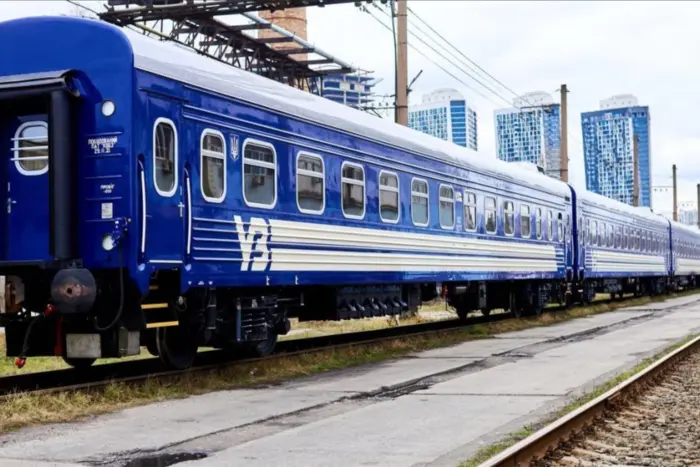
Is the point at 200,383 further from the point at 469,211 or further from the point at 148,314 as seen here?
the point at 469,211

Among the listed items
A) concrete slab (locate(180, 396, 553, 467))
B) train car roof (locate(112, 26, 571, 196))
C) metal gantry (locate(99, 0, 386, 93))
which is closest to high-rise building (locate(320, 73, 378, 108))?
metal gantry (locate(99, 0, 386, 93))

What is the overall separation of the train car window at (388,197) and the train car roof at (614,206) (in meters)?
13.8

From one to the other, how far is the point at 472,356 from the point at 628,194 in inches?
2459

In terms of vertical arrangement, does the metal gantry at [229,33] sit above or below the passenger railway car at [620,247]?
above

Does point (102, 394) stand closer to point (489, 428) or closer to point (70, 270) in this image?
point (70, 270)

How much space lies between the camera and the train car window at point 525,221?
882 inches

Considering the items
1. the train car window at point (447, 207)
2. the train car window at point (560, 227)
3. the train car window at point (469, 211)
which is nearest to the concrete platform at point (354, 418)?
the train car window at point (447, 207)

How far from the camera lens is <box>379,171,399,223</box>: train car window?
49.8 ft

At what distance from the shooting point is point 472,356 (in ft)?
48.1

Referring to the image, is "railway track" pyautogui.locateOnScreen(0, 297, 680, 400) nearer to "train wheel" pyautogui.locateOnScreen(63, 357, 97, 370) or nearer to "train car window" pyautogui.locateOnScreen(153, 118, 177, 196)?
"train wheel" pyautogui.locateOnScreen(63, 357, 97, 370)

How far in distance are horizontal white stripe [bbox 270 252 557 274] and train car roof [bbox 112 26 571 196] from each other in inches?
72.9

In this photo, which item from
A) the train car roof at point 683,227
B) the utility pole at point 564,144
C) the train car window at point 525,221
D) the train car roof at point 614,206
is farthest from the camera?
the train car roof at point 683,227

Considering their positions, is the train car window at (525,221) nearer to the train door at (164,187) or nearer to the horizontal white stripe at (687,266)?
the train door at (164,187)

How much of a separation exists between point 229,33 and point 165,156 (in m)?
17.8
